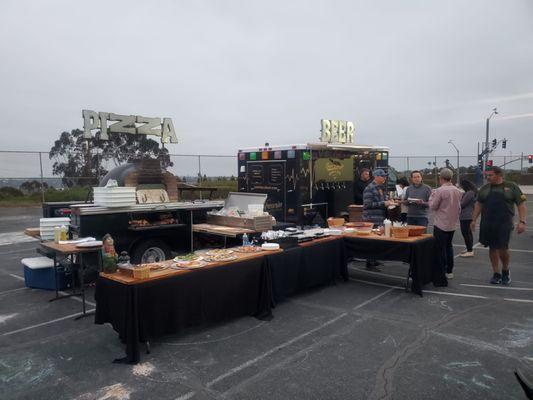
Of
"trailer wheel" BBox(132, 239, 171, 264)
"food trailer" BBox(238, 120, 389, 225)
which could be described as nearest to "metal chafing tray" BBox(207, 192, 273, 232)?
"trailer wheel" BBox(132, 239, 171, 264)

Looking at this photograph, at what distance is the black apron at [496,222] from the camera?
6484 mm

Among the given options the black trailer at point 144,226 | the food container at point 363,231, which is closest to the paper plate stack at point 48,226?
the black trailer at point 144,226

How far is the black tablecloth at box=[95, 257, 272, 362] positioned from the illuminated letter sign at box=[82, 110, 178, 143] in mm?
4572

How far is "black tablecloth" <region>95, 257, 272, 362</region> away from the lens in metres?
4.20

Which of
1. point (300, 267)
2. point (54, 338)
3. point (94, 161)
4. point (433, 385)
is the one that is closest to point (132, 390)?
point (54, 338)

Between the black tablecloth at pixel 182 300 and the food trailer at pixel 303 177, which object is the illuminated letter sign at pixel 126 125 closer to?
the food trailer at pixel 303 177

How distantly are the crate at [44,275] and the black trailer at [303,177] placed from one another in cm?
439

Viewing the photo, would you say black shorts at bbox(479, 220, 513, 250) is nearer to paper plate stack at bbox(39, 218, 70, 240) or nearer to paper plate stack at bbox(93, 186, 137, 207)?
paper plate stack at bbox(93, 186, 137, 207)

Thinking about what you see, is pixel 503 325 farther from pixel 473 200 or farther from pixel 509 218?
pixel 473 200

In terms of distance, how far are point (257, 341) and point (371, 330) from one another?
4.33 feet

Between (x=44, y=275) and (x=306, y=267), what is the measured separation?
4.16 metres

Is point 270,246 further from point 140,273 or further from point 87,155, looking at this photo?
point 87,155

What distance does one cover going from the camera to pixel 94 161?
21.2 m

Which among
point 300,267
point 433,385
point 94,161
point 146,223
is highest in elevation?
point 94,161
